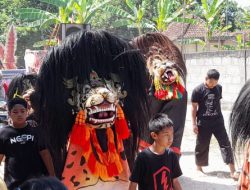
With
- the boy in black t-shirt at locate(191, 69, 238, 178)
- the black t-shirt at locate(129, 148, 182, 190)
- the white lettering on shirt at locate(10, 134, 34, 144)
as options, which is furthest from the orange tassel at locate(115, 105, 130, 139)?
the boy in black t-shirt at locate(191, 69, 238, 178)

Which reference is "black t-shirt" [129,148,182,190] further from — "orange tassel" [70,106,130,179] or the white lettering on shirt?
the white lettering on shirt

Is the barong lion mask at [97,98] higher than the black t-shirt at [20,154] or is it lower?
higher

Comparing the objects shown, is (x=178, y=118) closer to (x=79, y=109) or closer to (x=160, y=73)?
(x=160, y=73)

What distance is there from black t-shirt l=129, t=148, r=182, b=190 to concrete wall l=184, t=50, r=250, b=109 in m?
10.3

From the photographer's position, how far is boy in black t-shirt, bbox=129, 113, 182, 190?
3.52m

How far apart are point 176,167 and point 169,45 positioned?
1591 millimetres

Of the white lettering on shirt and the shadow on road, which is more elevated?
the white lettering on shirt

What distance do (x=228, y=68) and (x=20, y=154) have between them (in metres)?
11.4

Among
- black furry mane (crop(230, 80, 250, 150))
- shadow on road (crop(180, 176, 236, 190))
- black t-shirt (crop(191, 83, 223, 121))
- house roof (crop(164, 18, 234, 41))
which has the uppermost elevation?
house roof (crop(164, 18, 234, 41))

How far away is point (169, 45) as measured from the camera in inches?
192

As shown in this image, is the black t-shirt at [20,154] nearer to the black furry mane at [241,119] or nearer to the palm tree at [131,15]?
the black furry mane at [241,119]

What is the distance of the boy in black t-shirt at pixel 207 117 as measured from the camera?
6.38 metres

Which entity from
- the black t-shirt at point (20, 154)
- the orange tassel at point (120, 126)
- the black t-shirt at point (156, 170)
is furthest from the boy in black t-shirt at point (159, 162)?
the black t-shirt at point (20, 154)

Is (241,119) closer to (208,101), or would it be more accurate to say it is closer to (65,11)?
(208,101)
